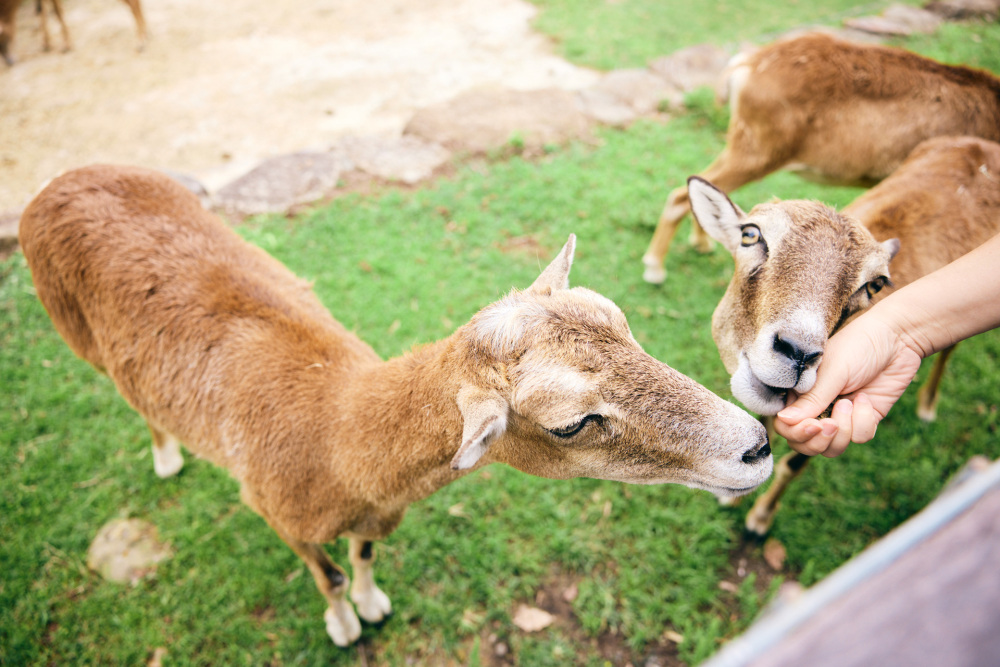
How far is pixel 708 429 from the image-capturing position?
6.53 feet

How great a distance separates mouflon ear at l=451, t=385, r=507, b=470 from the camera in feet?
5.96

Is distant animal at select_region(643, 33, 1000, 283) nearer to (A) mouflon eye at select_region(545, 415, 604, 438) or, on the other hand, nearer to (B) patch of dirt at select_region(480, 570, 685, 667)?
(A) mouflon eye at select_region(545, 415, 604, 438)

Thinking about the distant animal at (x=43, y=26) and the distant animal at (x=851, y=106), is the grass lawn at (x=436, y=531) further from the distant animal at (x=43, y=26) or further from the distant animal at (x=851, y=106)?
the distant animal at (x=43, y=26)

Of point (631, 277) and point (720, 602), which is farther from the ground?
point (631, 277)

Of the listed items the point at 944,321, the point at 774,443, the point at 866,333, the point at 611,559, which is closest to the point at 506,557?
the point at 611,559

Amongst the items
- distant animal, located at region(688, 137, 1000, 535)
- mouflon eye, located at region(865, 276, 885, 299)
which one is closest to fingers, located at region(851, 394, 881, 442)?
distant animal, located at region(688, 137, 1000, 535)

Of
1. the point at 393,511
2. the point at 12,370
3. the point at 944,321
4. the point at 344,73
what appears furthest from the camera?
the point at 344,73

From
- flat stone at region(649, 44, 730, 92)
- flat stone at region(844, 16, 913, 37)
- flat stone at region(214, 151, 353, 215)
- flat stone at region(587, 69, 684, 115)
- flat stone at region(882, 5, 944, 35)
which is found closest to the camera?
flat stone at region(214, 151, 353, 215)

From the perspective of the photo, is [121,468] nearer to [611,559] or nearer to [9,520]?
[9,520]

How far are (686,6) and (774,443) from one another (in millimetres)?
11035

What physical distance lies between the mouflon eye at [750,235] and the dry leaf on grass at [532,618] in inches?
109

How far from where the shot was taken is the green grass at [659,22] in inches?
378

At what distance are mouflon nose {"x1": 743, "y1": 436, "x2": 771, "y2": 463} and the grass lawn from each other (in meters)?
1.74

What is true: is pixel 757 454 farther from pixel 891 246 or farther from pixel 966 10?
pixel 966 10
